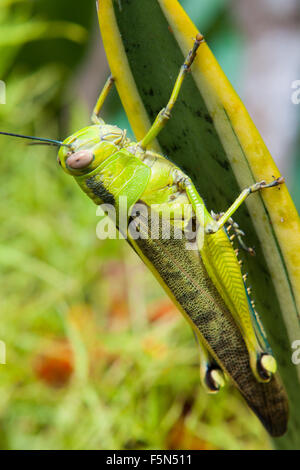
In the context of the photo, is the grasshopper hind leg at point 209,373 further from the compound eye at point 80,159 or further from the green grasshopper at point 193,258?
the compound eye at point 80,159

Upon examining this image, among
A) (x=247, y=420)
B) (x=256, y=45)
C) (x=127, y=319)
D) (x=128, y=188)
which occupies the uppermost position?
(x=256, y=45)

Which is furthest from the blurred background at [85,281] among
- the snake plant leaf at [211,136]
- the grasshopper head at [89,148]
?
the grasshopper head at [89,148]

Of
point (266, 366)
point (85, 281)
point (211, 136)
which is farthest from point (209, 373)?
point (85, 281)

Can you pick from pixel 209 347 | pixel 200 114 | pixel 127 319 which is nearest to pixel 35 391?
pixel 127 319

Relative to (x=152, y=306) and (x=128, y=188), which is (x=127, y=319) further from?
(x=128, y=188)

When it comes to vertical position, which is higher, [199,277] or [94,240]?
[94,240]

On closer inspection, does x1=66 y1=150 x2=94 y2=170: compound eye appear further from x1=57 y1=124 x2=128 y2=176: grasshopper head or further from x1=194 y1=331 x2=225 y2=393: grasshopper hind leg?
x1=194 y1=331 x2=225 y2=393: grasshopper hind leg

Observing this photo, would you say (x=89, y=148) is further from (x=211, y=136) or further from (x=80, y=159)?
(x=211, y=136)
